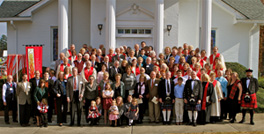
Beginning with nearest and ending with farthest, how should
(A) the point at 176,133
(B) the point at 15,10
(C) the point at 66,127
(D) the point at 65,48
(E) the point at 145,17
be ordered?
(A) the point at 176,133
(C) the point at 66,127
(D) the point at 65,48
(E) the point at 145,17
(B) the point at 15,10

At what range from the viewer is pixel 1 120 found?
9.87m

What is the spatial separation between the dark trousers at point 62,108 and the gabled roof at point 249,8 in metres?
11.3

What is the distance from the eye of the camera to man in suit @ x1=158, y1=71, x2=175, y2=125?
29.2 feet

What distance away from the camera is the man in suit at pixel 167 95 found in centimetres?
889

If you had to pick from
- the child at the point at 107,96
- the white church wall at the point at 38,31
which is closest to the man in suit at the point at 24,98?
the child at the point at 107,96

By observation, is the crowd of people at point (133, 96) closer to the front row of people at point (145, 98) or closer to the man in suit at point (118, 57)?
the front row of people at point (145, 98)

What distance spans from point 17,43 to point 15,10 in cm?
204

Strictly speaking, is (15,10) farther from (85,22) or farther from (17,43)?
(85,22)

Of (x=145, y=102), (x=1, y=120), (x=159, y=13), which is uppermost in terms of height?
(x=159, y=13)

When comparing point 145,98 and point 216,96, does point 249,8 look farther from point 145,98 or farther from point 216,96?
point 145,98

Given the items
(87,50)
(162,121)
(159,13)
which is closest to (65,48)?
(87,50)

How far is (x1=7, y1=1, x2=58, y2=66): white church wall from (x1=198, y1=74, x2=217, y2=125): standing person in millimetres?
10041

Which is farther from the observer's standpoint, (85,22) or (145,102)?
(85,22)

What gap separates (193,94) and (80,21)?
9313 mm
